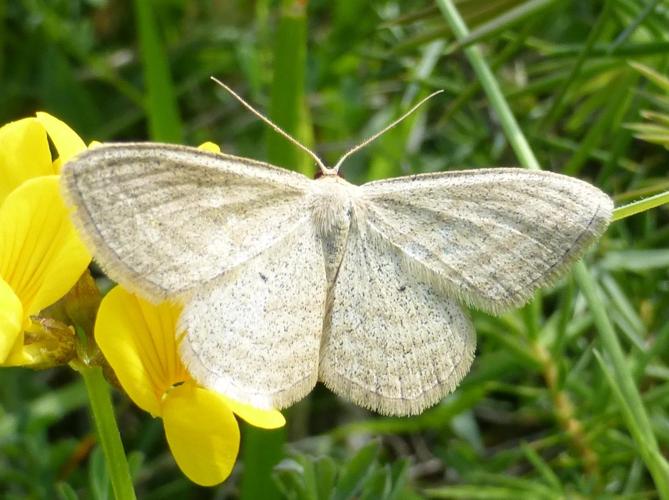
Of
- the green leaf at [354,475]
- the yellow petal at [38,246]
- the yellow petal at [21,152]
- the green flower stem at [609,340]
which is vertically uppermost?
the yellow petal at [21,152]

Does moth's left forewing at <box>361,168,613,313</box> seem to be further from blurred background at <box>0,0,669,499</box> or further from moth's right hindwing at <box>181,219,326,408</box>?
blurred background at <box>0,0,669,499</box>

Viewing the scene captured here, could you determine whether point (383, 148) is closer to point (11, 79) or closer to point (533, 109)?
point (533, 109)

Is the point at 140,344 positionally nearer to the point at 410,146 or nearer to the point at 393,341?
the point at 393,341

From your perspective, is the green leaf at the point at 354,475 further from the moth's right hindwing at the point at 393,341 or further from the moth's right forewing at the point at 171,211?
the moth's right forewing at the point at 171,211

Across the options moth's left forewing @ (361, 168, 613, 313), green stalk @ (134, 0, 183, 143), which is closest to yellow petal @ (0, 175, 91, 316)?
moth's left forewing @ (361, 168, 613, 313)

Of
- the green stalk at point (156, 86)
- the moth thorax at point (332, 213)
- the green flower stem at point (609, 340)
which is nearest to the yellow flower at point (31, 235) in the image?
the moth thorax at point (332, 213)

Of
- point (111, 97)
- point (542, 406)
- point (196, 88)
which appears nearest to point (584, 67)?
point (542, 406)
